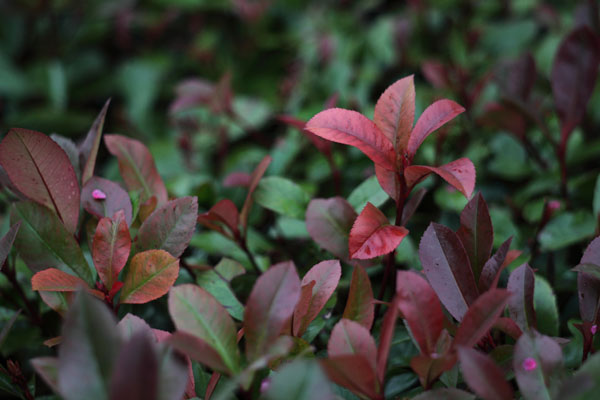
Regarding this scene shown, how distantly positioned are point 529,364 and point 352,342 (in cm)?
18

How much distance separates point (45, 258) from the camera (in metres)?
0.67

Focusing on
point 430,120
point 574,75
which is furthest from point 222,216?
point 574,75

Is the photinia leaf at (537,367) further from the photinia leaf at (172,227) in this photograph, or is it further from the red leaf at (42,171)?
the red leaf at (42,171)

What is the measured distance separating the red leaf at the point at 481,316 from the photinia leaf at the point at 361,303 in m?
0.10

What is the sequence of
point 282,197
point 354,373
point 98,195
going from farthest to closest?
point 282,197
point 98,195
point 354,373

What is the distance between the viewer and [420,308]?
555 mm

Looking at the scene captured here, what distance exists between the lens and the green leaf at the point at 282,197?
2.64 feet

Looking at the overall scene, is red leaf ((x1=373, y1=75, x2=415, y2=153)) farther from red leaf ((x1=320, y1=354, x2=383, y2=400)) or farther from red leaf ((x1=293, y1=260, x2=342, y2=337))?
red leaf ((x1=320, y1=354, x2=383, y2=400))

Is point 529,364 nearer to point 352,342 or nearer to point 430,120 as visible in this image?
point 352,342

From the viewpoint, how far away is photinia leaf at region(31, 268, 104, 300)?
58cm

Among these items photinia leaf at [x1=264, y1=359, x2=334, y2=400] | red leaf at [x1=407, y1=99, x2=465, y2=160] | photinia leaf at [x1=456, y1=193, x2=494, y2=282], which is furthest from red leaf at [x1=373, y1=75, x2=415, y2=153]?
photinia leaf at [x1=264, y1=359, x2=334, y2=400]

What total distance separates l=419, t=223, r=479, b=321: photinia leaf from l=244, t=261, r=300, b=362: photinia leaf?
Answer: 187mm

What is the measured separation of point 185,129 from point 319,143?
2.55 ft

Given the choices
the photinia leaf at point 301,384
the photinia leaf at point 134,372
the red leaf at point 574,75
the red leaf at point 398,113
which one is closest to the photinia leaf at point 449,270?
the red leaf at point 398,113
